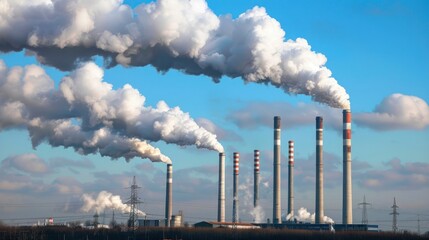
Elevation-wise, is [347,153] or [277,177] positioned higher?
[347,153]

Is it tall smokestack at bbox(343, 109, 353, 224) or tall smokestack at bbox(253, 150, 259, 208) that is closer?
tall smokestack at bbox(343, 109, 353, 224)

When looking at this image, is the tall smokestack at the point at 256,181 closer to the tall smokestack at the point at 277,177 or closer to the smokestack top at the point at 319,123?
the tall smokestack at the point at 277,177

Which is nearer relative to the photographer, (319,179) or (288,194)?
(319,179)

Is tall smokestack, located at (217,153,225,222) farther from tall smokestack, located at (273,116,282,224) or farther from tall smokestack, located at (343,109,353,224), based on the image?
tall smokestack, located at (343,109,353,224)

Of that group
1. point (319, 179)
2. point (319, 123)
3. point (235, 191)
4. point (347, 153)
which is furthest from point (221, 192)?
point (347, 153)

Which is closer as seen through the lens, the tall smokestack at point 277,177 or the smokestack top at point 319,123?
the smokestack top at point 319,123

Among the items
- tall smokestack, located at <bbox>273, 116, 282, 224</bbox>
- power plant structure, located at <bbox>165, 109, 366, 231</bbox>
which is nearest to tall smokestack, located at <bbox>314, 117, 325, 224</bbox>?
power plant structure, located at <bbox>165, 109, 366, 231</bbox>

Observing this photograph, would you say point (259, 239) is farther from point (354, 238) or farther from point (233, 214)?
point (233, 214)

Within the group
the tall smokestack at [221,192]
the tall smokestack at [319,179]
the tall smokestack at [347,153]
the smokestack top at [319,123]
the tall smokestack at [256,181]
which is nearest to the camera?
the tall smokestack at [347,153]

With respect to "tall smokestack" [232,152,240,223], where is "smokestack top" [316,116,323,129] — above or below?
above

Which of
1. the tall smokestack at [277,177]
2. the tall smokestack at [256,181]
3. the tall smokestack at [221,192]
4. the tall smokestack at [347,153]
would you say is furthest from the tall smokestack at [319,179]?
the tall smokestack at [256,181]

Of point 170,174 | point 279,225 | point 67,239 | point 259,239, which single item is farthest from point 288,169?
point 67,239

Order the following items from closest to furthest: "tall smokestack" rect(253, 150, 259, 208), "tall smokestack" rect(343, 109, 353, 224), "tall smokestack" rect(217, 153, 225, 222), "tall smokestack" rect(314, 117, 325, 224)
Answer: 1. "tall smokestack" rect(343, 109, 353, 224)
2. "tall smokestack" rect(314, 117, 325, 224)
3. "tall smokestack" rect(217, 153, 225, 222)
4. "tall smokestack" rect(253, 150, 259, 208)

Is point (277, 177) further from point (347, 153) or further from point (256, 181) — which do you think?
point (347, 153)
